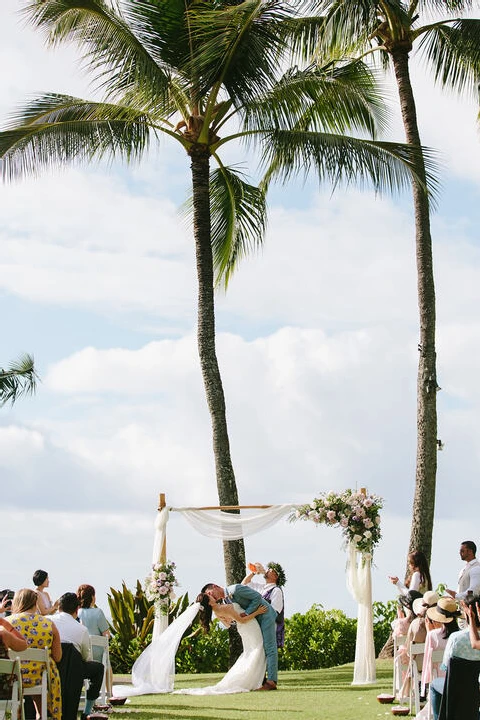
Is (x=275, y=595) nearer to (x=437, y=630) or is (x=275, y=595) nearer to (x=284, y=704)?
(x=284, y=704)

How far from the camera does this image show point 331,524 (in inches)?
614

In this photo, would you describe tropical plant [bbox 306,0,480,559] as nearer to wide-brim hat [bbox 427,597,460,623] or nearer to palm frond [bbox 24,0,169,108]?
palm frond [bbox 24,0,169,108]

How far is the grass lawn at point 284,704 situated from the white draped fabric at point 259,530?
0.42 meters

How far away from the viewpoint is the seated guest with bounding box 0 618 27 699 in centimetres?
848

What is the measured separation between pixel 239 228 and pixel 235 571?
7575 mm

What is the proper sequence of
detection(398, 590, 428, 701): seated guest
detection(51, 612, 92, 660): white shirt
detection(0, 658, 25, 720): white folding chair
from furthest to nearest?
1. detection(398, 590, 428, 701): seated guest
2. detection(51, 612, 92, 660): white shirt
3. detection(0, 658, 25, 720): white folding chair

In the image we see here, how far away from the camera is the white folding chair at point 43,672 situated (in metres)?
8.87

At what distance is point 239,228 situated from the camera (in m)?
21.8

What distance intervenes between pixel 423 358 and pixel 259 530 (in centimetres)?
408

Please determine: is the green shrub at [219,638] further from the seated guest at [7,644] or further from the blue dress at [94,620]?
the seated guest at [7,644]

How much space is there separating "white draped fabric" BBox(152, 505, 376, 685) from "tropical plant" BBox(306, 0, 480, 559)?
2.21 m

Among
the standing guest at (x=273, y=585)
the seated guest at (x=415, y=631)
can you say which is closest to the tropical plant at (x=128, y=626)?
the standing guest at (x=273, y=585)

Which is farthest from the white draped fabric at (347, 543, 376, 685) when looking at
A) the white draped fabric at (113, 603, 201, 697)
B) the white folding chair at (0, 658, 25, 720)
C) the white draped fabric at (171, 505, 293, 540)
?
the white folding chair at (0, 658, 25, 720)

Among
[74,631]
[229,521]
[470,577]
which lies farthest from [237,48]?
[74,631]
